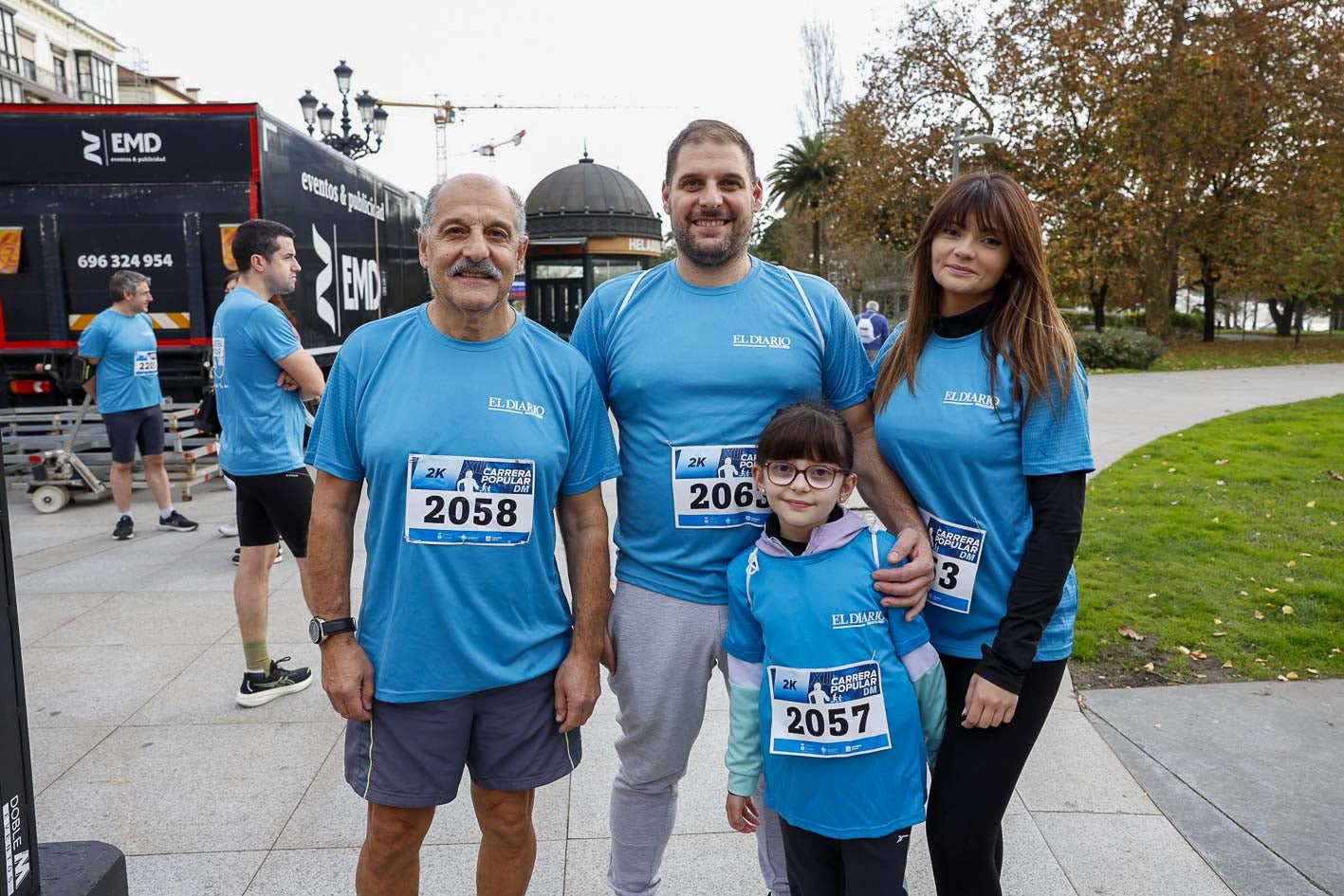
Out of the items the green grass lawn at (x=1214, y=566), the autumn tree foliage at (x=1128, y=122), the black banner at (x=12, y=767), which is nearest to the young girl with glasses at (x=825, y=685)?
the black banner at (x=12, y=767)

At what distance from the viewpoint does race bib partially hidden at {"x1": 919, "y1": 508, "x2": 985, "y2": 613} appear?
85.6 inches

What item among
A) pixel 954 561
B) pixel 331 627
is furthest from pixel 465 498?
pixel 954 561

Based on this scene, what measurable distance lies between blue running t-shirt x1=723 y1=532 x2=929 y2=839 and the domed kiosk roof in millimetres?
28582

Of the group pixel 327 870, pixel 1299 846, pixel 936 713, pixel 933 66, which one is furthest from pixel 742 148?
pixel 933 66

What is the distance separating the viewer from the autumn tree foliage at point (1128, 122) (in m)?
23.0

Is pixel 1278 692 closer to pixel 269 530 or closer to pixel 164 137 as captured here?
pixel 269 530

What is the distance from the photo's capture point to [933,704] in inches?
86.6

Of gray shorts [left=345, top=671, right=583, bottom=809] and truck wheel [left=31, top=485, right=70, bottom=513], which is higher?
gray shorts [left=345, top=671, right=583, bottom=809]

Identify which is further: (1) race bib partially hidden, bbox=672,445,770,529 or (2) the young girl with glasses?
(1) race bib partially hidden, bbox=672,445,770,529

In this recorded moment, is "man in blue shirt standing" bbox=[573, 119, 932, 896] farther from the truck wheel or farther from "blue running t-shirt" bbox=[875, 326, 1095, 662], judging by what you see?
the truck wheel

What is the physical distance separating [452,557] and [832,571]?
902 millimetres

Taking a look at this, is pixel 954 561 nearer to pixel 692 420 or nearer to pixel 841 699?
pixel 841 699

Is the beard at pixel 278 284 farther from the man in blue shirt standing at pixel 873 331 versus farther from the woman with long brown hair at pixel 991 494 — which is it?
the man in blue shirt standing at pixel 873 331

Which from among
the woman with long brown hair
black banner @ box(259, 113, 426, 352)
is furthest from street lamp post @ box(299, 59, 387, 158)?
the woman with long brown hair
